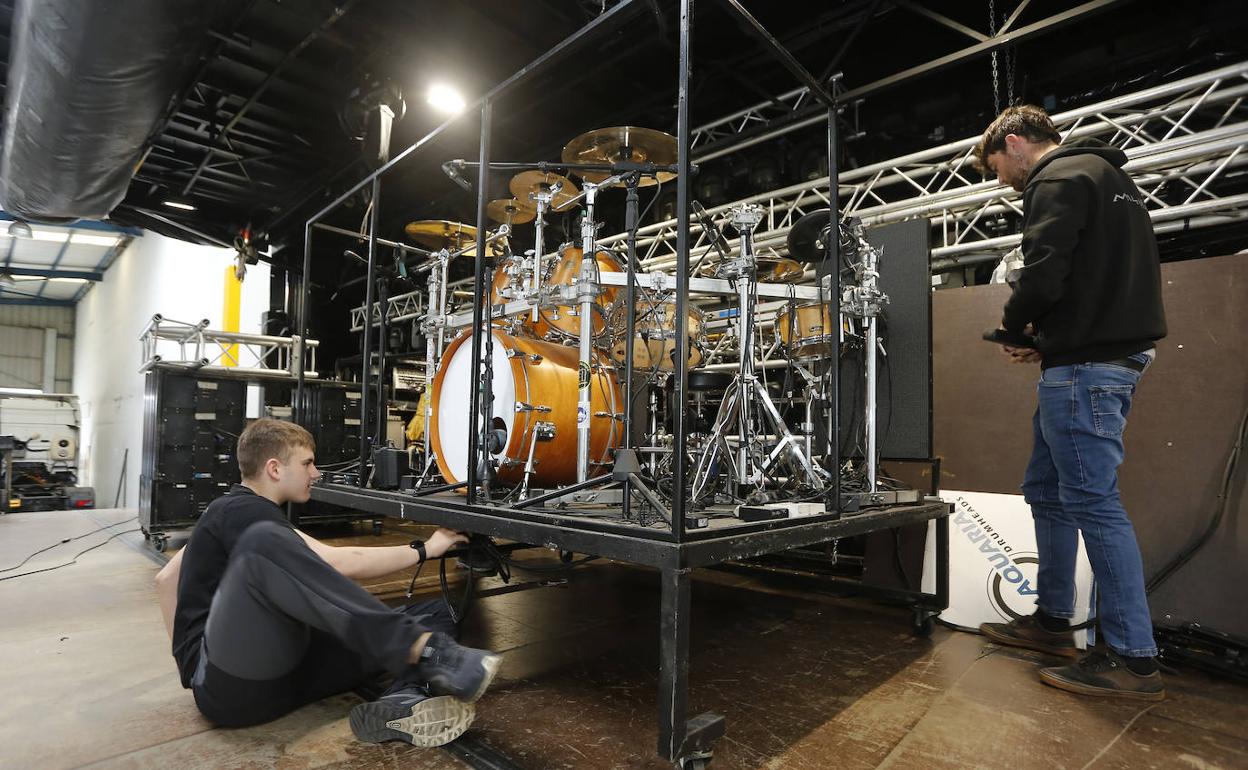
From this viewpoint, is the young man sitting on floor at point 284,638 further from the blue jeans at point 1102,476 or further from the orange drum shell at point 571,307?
the blue jeans at point 1102,476

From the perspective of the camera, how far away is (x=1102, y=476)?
2.16m

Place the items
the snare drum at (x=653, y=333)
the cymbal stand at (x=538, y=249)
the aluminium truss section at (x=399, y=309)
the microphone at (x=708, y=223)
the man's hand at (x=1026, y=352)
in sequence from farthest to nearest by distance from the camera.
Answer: the aluminium truss section at (x=399, y=309)
the snare drum at (x=653, y=333)
the cymbal stand at (x=538, y=249)
the microphone at (x=708, y=223)
the man's hand at (x=1026, y=352)

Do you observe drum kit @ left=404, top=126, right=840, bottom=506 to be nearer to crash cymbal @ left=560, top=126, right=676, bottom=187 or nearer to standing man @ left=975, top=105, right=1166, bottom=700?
crash cymbal @ left=560, top=126, right=676, bottom=187

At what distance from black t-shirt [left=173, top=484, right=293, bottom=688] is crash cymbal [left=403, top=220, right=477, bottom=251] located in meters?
2.83

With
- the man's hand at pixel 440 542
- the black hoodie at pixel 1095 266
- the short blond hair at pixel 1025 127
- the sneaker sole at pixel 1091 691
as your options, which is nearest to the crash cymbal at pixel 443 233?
the man's hand at pixel 440 542

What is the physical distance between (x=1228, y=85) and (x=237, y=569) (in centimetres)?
615

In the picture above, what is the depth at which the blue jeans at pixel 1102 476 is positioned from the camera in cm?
212

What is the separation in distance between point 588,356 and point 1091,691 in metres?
2.24

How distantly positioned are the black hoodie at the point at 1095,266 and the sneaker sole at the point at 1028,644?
48.5 inches

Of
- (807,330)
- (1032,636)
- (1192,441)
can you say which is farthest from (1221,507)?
(807,330)

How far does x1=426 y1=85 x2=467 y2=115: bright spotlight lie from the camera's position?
18.2 ft

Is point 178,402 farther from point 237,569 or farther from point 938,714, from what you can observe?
point 938,714

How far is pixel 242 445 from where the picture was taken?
220cm

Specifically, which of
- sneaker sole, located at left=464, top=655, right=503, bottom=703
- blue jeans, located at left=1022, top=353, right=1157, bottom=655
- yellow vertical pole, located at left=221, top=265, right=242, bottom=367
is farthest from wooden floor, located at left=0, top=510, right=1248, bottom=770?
yellow vertical pole, located at left=221, top=265, right=242, bottom=367
